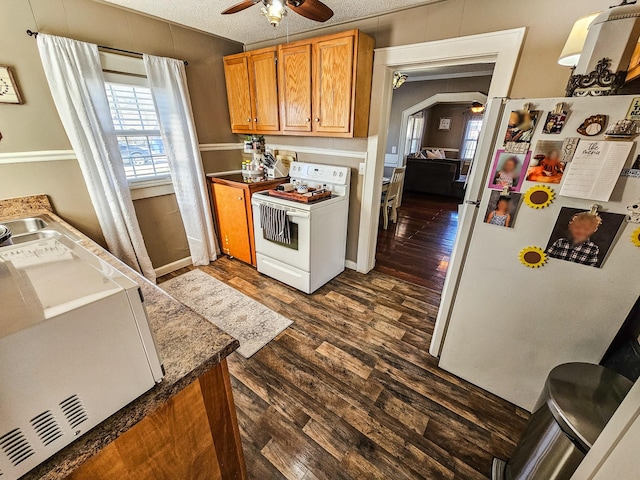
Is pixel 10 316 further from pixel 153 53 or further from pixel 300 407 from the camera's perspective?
pixel 153 53

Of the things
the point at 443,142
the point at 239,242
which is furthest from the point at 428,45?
the point at 443,142

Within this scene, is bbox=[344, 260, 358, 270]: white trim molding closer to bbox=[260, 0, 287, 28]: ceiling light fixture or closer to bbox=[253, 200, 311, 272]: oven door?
bbox=[253, 200, 311, 272]: oven door

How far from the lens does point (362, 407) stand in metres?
1.54

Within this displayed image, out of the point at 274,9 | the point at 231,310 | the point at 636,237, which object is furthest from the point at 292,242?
the point at 636,237

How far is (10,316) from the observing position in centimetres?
46

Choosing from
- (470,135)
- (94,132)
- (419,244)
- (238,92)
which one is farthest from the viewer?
(470,135)

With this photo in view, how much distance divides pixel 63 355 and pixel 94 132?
7.73 ft

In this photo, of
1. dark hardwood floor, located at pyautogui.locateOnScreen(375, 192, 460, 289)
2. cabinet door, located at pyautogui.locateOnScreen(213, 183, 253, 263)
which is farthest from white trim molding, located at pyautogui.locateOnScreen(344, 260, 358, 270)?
cabinet door, located at pyautogui.locateOnScreen(213, 183, 253, 263)

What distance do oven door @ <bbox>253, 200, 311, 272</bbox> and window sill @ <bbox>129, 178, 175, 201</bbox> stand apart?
0.97 m

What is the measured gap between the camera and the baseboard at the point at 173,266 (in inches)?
114

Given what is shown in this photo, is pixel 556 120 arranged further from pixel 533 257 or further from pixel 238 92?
pixel 238 92

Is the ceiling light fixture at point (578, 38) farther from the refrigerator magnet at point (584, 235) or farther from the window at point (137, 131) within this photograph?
the window at point (137, 131)

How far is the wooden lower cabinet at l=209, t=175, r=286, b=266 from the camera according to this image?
275 centimetres

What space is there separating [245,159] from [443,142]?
7690mm
